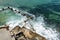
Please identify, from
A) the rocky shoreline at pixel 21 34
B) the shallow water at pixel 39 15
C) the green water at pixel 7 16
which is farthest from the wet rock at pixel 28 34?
the green water at pixel 7 16

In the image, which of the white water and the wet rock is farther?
the white water

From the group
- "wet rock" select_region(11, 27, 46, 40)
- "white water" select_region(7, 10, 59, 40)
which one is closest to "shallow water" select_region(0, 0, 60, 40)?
"white water" select_region(7, 10, 59, 40)

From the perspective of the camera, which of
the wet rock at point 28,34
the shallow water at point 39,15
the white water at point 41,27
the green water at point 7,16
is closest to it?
the wet rock at point 28,34

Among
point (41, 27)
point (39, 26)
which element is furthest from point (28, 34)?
point (39, 26)

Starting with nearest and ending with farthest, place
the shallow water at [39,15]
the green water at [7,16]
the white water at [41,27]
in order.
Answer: the white water at [41,27] < the shallow water at [39,15] < the green water at [7,16]

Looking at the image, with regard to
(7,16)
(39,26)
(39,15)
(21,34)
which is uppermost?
(21,34)

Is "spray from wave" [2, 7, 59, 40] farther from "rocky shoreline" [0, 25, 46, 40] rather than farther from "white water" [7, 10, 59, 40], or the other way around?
"rocky shoreline" [0, 25, 46, 40]

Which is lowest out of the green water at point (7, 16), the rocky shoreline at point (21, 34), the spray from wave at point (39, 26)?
the green water at point (7, 16)

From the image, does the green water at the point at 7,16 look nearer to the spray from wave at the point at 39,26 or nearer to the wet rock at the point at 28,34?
the spray from wave at the point at 39,26

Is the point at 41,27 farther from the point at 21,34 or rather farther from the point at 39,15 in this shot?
the point at 39,15

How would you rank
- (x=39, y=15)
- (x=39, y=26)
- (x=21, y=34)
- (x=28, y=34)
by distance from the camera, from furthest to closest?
(x=39, y=15) → (x=39, y=26) → (x=21, y=34) → (x=28, y=34)

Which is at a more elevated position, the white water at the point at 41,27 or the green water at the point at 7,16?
the white water at the point at 41,27

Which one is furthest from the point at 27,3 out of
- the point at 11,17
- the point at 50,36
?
the point at 50,36
